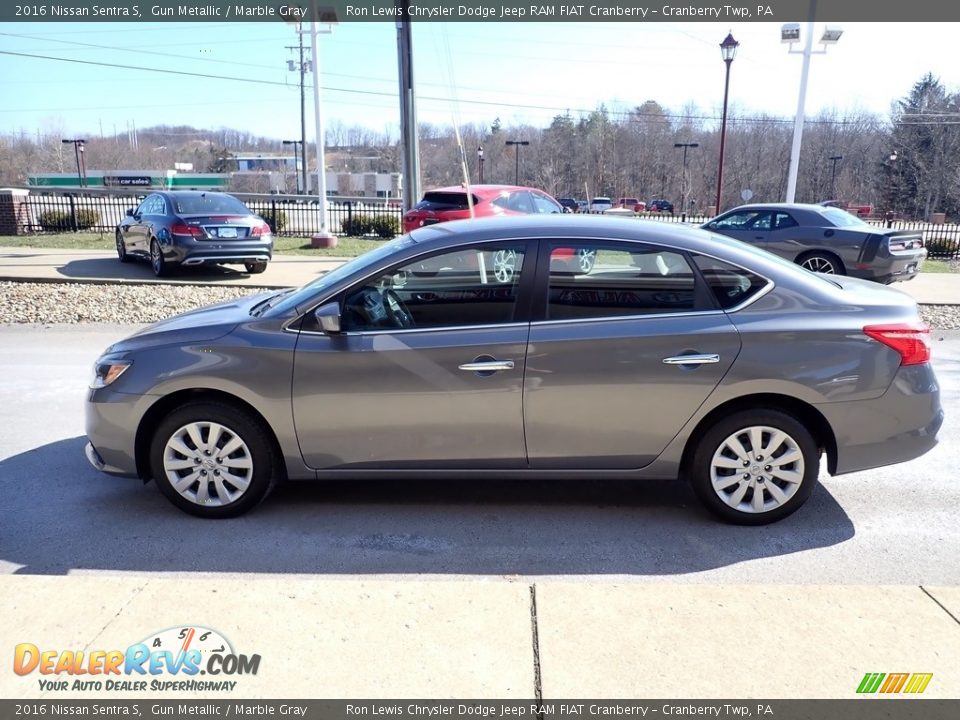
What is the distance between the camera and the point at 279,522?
417 cm

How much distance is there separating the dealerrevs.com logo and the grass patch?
1521 centimetres

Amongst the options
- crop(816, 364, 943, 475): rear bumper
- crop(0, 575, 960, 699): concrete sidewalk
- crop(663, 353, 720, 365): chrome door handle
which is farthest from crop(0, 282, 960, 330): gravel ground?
crop(663, 353, 720, 365): chrome door handle

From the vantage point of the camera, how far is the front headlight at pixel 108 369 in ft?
13.5

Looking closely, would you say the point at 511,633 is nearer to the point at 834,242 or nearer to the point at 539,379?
the point at 539,379

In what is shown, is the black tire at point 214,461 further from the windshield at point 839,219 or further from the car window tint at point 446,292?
the windshield at point 839,219

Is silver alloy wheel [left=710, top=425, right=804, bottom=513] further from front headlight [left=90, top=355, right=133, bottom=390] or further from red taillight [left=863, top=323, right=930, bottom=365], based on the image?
front headlight [left=90, top=355, right=133, bottom=390]

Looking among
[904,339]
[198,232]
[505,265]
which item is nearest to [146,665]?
Answer: [505,265]

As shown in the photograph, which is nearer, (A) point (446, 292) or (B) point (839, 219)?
(A) point (446, 292)

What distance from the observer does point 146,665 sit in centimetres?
281

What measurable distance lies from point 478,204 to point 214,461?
412 inches

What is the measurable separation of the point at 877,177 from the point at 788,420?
72569mm

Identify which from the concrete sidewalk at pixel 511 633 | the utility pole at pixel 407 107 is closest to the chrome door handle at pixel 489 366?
the concrete sidewalk at pixel 511 633

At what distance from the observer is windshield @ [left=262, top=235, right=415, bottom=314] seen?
414 centimetres
